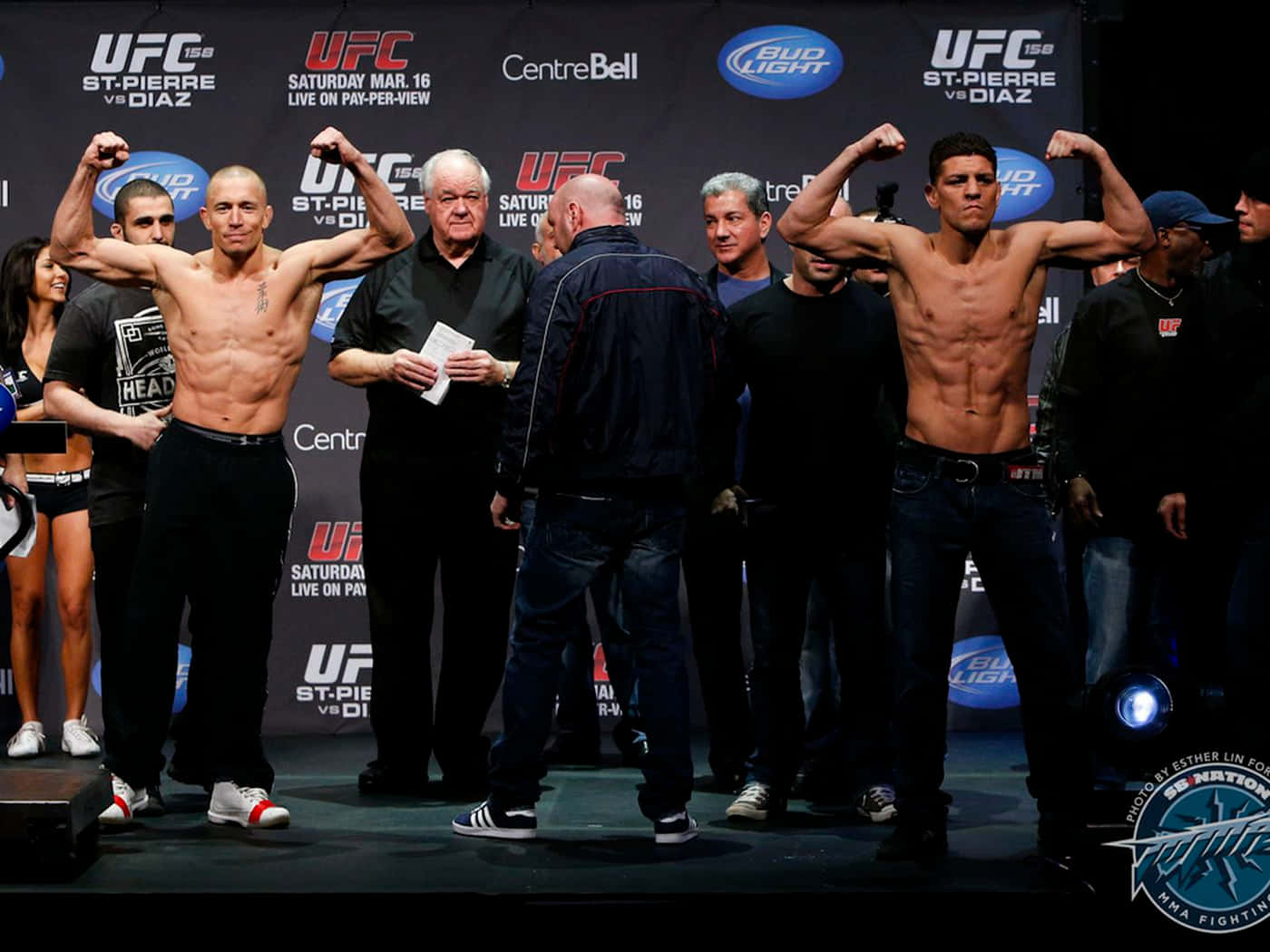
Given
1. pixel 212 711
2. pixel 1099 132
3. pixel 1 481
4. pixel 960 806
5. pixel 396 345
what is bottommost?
pixel 960 806

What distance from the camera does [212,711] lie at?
4832 millimetres

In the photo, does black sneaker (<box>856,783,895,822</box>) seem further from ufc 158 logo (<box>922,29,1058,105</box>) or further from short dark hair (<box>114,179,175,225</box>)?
ufc 158 logo (<box>922,29,1058,105</box>)

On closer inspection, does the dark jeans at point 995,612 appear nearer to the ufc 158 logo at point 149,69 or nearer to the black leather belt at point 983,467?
the black leather belt at point 983,467

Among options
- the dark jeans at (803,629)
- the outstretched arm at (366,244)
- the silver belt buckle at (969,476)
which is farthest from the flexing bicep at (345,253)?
the silver belt buckle at (969,476)

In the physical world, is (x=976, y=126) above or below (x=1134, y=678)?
above

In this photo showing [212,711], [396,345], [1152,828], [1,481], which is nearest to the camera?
[1152,828]

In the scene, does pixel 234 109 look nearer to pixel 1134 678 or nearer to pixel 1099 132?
pixel 1099 132

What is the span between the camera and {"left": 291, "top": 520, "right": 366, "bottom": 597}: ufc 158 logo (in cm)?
666

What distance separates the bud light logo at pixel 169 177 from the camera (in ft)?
21.8

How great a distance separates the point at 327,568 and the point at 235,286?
6.80 ft

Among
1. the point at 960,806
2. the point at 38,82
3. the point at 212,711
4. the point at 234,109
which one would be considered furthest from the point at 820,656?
the point at 38,82

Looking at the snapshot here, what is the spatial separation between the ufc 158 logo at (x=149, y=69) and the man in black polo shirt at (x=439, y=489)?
73.7 inches

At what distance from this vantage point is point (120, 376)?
213 inches

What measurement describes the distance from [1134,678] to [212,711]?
259 centimetres
